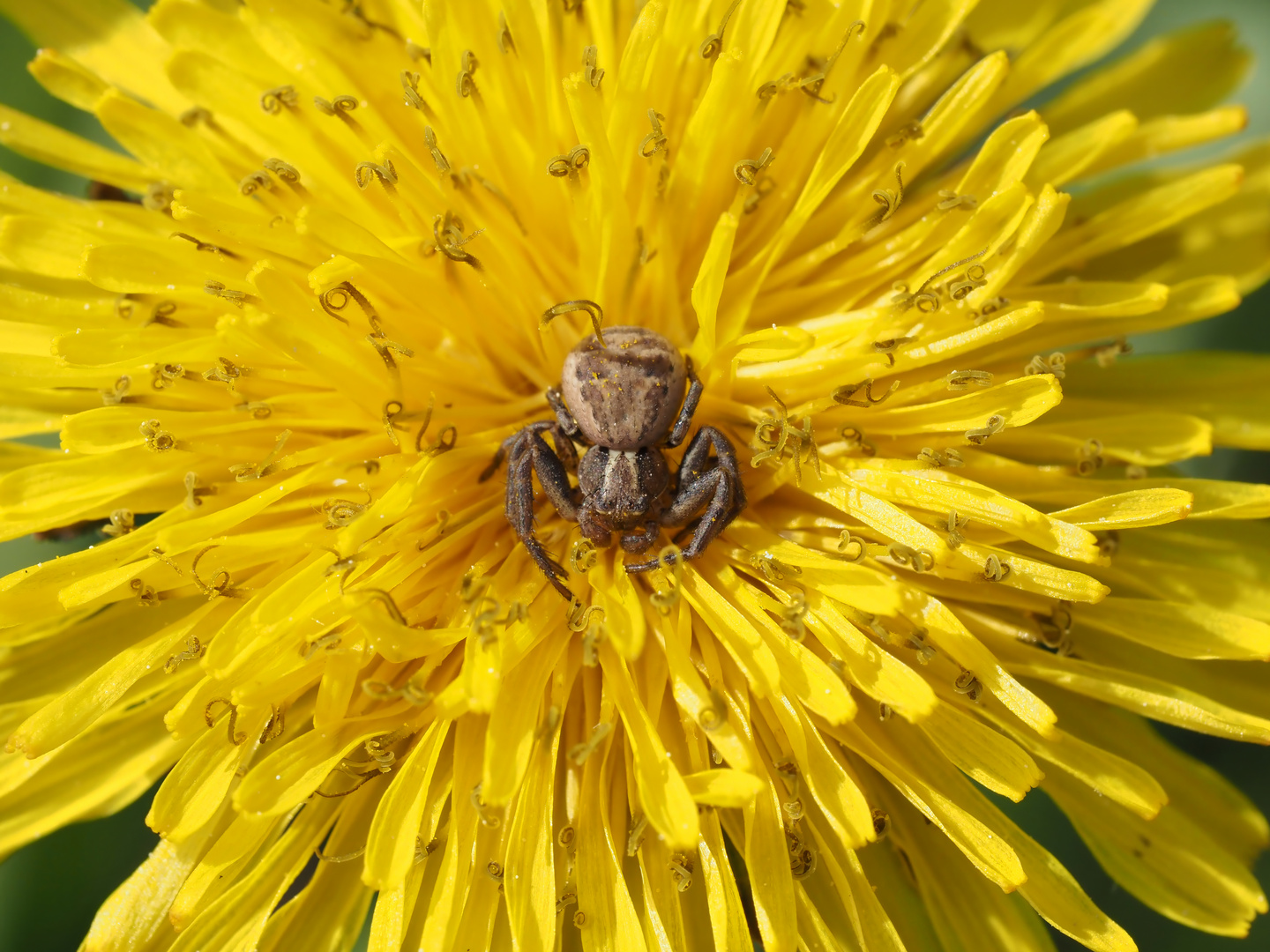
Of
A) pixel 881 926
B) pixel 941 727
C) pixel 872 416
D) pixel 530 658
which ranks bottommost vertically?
pixel 881 926

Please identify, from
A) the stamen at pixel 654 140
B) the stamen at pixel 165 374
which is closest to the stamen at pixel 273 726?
the stamen at pixel 165 374

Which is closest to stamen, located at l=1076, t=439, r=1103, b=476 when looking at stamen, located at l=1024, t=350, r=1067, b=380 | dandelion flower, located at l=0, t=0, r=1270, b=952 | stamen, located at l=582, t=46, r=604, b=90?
dandelion flower, located at l=0, t=0, r=1270, b=952

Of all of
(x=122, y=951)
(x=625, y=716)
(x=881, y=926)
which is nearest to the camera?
(x=625, y=716)

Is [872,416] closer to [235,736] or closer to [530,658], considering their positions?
[530,658]

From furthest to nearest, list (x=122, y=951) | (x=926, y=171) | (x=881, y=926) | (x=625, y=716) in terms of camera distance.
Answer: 1. (x=926, y=171)
2. (x=122, y=951)
3. (x=881, y=926)
4. (x=625, y=716)

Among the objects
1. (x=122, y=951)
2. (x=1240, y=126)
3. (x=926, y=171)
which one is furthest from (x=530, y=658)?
(x=1240, y=126)

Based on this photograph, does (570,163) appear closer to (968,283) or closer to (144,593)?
(968,283)

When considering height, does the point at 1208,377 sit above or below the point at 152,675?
below

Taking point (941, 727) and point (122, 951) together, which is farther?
point (122, 951)
